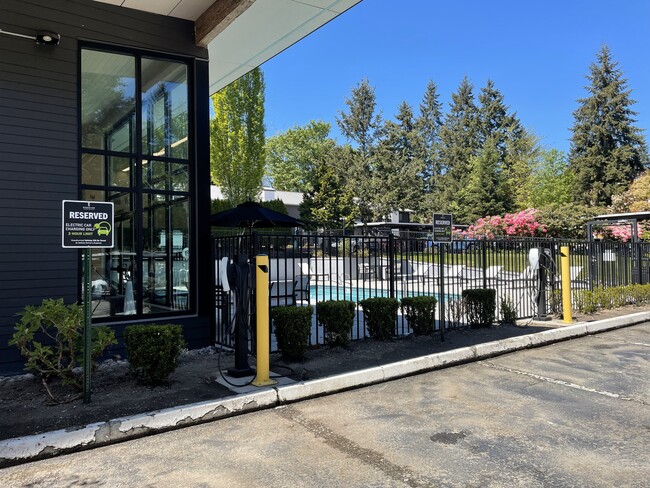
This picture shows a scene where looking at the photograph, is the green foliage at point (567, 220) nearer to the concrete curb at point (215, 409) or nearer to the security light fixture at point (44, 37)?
the concrete curb at point (215, 409)

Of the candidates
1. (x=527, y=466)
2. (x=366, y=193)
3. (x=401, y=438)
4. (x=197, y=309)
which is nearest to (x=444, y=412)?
(x=401, y=438)

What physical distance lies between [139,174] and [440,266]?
5.21 metres

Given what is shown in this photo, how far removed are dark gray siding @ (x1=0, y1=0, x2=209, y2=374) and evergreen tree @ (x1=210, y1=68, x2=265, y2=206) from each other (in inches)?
920

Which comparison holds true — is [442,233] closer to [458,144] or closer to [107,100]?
[107,100]

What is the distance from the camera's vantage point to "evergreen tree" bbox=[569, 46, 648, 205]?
40.5 metres

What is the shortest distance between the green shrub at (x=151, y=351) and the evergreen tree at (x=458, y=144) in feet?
150

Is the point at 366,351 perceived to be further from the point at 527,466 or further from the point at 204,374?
the point at 527,466

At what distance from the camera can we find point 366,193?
4659 cm

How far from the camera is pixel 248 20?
23.6ft

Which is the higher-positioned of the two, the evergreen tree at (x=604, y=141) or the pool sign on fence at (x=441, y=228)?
the evergreen tree at (x=604, y=141)

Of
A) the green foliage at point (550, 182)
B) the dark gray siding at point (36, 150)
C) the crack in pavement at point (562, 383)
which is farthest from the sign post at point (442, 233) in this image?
the green foliage at point (550, 182)

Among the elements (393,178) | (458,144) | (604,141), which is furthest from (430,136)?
(604,141)

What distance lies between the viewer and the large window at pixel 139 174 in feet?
22.1

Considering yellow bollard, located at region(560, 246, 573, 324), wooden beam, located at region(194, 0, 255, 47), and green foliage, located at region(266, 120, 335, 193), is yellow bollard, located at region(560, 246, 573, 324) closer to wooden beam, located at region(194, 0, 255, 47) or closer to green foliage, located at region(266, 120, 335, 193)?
wooden beam, located at region(194, 0, 255, 47)
